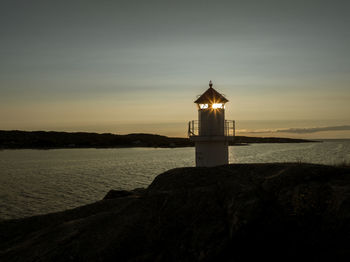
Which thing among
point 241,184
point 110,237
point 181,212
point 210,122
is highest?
point 210,122

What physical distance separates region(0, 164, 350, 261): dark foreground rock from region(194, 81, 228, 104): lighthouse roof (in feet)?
31.4

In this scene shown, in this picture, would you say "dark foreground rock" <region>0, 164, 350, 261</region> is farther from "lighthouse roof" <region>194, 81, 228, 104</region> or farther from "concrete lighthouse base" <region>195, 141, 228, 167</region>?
"lighthouse roof" <region>194, 81, 228, 104</region>

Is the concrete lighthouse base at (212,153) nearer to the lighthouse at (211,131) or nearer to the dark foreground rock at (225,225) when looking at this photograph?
the lighthouse at (211,131)

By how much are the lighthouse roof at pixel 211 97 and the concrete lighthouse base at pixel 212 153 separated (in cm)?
227

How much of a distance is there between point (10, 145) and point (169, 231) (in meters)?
125

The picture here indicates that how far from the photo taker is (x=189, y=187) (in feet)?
26.9

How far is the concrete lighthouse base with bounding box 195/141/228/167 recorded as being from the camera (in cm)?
1725

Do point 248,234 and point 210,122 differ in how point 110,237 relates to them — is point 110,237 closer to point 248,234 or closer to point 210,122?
point 248,234

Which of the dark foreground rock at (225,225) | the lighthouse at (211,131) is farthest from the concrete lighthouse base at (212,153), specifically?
the dark foreground rock at (225,225)

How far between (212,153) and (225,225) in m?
11.2

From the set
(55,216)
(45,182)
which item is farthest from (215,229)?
(45,182)

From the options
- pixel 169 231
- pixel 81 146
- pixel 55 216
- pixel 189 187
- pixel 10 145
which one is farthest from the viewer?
pixel 81 146

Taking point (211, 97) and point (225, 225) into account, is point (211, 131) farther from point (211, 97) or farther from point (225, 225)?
point (225, 225)

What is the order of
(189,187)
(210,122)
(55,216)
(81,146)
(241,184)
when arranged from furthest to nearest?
1. (81,146)
2. (210,122)
3. (55,216)
4. (189,187)
5. (241,184)
